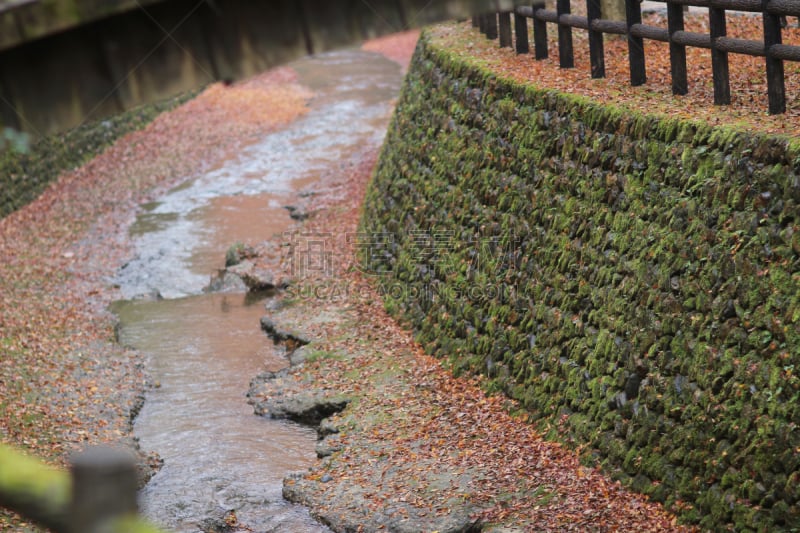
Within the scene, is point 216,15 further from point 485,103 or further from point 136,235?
point 136,235

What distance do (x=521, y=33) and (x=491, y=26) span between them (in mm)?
2068

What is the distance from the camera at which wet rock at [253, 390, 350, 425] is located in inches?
576

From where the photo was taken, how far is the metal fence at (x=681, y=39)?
10.4 m

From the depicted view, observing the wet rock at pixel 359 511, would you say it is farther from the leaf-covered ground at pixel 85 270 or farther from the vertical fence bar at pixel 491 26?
the vertical fence bar at pixel 491 26

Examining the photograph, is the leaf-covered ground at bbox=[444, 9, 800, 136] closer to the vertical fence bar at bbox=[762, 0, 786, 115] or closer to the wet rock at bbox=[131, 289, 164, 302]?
the vertical fence bar at bbox=[762, 0, 786, 115]

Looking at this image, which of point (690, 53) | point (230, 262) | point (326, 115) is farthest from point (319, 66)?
point (690, 53)

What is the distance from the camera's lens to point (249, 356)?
677 inches

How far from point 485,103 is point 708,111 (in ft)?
16.9

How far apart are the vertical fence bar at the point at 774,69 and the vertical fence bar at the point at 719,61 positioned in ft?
2.56

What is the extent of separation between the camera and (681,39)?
11.9 metres

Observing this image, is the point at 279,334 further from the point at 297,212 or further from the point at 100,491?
the point at 100,491

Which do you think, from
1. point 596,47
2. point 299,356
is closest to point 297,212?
point 299,356

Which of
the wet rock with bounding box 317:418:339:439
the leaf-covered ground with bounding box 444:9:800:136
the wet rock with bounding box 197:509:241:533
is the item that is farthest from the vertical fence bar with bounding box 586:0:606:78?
the wet rock with bounding box 197:509:241:533

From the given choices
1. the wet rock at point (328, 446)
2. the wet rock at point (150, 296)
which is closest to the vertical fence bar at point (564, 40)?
the wet rock at point (328, 446)
